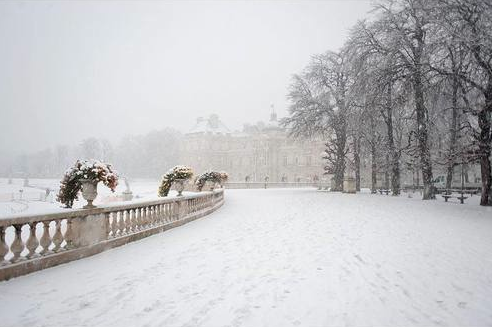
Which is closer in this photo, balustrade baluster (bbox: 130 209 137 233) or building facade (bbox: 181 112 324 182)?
balustrade baluster (bbox: 130 209 137 233)

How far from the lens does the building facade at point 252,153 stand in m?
73.4

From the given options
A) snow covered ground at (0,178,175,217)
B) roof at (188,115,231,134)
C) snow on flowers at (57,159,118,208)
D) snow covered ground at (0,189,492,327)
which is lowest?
snow covered ground at (0,178,175,217)

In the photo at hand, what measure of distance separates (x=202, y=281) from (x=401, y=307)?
2882mm

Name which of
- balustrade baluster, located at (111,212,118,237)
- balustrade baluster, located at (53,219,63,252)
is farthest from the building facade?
balustrade baluster, located at (53,219,63,252)

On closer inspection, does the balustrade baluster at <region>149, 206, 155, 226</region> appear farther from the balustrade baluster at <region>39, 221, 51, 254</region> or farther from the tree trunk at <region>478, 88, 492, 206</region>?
the tree trunk at <region>478, 88, 492, 206</region>

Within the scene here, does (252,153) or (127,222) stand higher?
(252,153)

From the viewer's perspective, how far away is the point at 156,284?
515 cm

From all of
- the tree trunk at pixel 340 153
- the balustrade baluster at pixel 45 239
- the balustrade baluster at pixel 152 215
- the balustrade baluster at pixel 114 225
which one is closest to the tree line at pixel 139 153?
the tree trunk at pixel 340 153

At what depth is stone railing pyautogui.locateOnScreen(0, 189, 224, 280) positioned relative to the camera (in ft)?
17.6

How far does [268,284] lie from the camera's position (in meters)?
5.12

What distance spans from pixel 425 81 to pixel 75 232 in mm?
18323

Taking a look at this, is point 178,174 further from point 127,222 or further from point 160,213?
point 127,222

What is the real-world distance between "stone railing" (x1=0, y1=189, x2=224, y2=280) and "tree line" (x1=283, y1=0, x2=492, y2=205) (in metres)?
14.6

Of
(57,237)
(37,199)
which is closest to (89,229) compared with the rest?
(57,237)
